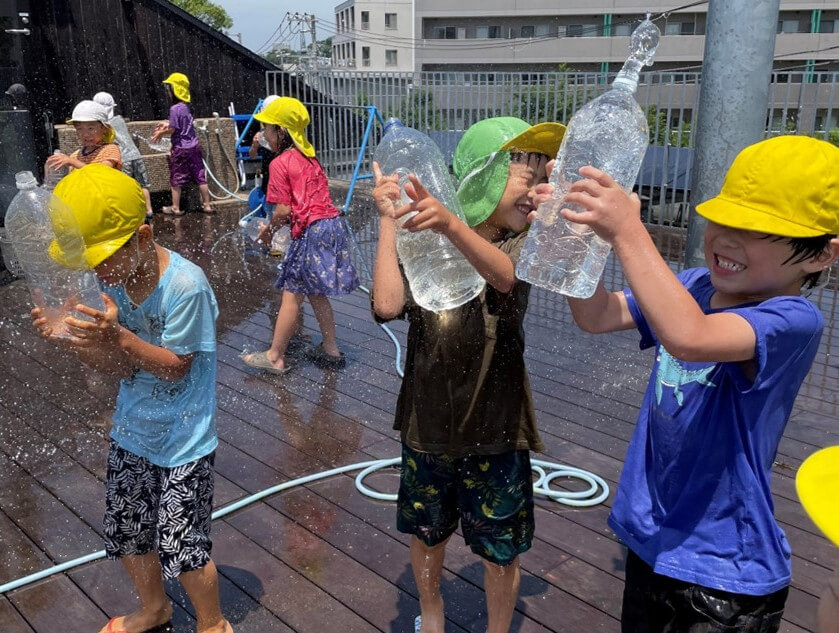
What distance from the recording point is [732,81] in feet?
8.56

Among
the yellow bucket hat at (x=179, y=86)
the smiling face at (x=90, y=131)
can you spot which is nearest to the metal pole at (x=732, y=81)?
the smiling face at (x=90, y=131)

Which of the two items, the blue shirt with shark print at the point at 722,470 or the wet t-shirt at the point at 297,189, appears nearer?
the blue shirt with shark print at the point at 722,470

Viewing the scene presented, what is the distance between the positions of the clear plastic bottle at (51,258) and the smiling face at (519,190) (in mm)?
1151

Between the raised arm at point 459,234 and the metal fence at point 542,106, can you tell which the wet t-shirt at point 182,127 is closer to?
the metal fence at point 542,106

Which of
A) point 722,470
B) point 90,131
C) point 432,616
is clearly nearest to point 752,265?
point 722,470

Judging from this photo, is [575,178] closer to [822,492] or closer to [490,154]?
[490,154]

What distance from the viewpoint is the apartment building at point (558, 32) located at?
53531 millimetres

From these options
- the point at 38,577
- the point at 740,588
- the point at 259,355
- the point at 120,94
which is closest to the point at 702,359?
the point at 740,588

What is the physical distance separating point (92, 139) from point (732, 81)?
18.9ft

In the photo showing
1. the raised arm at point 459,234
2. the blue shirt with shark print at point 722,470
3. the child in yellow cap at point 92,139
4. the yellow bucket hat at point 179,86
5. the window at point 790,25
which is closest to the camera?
the blue shirt with shark print at point 722,470

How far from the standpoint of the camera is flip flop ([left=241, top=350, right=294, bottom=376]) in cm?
531

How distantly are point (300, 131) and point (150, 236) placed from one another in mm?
3281

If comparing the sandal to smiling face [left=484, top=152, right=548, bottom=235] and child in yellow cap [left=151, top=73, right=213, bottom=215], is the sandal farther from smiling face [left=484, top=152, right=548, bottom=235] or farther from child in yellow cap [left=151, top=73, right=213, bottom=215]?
child in yellow cap [left=151, top=73, right=213, bottom=215]

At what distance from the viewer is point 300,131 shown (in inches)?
217
